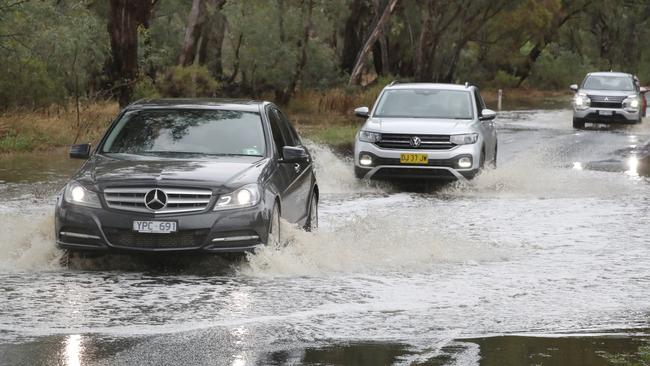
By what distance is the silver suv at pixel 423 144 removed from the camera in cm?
1881

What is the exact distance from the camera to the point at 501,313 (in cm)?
923

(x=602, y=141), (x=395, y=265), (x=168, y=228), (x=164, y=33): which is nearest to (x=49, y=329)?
(x=168, y=228)

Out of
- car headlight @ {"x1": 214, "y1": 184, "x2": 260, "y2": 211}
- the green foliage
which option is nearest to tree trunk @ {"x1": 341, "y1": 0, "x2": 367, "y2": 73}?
the green foliage

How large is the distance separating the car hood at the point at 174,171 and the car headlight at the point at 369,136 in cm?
763

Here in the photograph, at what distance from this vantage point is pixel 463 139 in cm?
1892

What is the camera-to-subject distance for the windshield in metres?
37.7

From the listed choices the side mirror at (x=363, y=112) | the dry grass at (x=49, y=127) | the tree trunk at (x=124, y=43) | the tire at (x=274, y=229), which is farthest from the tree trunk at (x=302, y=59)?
the tire at (x=274, y=229)

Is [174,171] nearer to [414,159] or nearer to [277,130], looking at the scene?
[277,130]

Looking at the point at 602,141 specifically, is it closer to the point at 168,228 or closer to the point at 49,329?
the point at 168,228

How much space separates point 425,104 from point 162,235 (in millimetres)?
10273

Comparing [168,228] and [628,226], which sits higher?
[168,228]

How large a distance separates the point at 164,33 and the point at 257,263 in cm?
Answer: 3943

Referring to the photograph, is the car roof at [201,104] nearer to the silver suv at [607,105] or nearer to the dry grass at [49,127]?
the dry grass at [49,127]

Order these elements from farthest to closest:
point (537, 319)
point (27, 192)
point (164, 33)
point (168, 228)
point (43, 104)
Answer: point (164, 33), point (43, 104), point (27, 192), point (168, 228), point (537, 319)
